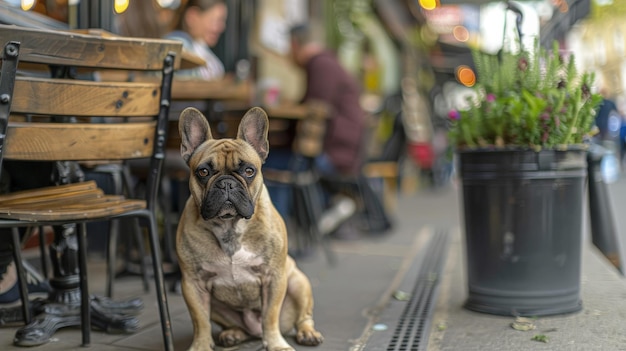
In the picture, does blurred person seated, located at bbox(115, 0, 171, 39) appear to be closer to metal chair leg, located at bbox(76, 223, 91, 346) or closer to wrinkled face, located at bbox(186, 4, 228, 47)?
wrinkled face, located at bbox(186, 4, 228, 47)

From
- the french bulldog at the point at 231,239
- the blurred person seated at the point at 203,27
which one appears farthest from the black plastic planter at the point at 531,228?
the blurred person seated at the point at 203,27

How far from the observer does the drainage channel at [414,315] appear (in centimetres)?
318

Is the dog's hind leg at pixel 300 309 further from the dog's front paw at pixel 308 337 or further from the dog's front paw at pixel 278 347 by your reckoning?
the dog's front paw at pixel 278 347

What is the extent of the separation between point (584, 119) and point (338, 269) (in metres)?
2.42

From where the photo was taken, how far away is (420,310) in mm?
3852

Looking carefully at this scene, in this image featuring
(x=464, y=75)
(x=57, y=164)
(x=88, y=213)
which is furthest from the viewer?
(x=464, y=75)

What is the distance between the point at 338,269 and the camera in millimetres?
5262

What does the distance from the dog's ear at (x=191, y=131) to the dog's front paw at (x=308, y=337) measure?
101cm

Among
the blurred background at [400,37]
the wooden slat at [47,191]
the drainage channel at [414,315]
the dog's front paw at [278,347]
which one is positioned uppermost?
the blurred background at [400,37]

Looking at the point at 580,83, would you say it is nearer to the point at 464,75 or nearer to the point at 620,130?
the point at 464,75

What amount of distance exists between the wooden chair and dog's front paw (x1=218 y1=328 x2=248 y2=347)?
367mm

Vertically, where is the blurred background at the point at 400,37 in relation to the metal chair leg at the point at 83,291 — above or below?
above

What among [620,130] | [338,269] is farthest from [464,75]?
[338,269]

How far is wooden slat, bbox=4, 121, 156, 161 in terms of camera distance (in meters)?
2.62
